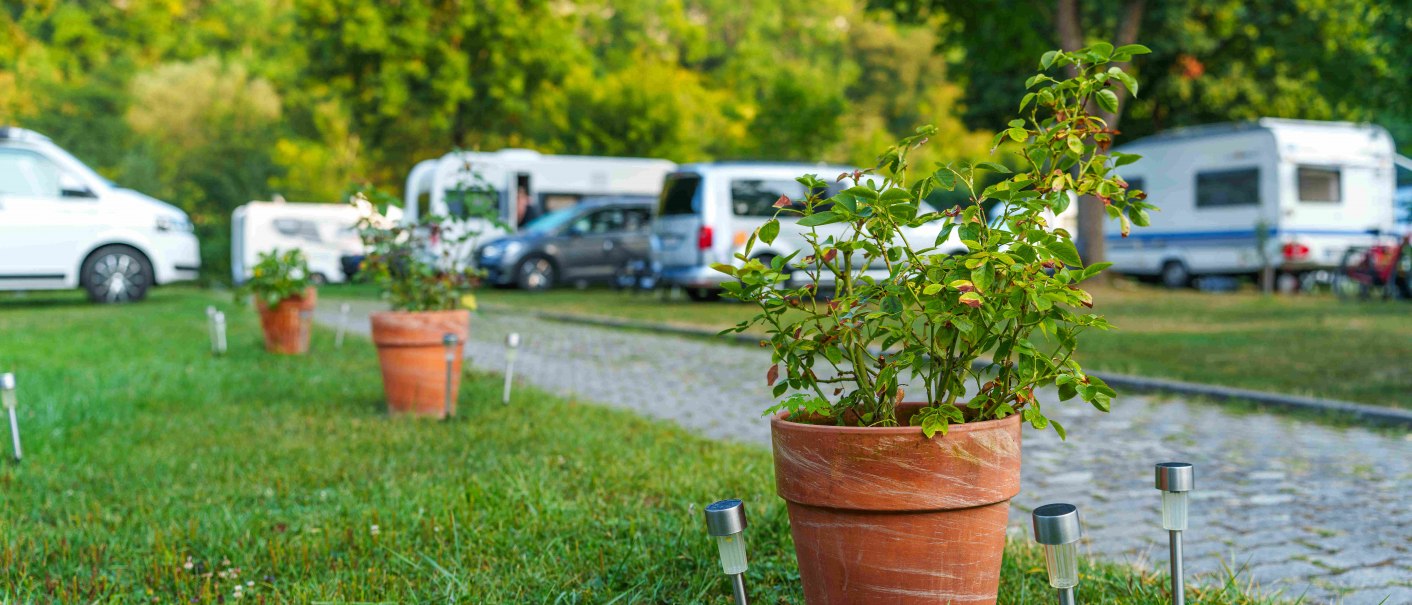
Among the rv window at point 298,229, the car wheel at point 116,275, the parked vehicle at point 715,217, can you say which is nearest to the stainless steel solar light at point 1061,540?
the parked vehicle at point 715,217

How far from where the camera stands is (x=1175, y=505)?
249 centimetres

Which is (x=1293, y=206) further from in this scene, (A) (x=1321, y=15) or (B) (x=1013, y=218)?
(B) (x=1013, y=218)

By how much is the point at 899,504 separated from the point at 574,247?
20.6 metres

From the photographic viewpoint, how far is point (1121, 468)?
5.32m

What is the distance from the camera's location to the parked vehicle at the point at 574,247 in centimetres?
2227

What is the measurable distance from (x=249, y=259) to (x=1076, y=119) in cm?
3059

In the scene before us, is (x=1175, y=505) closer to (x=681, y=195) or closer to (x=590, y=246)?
(x=681, y=195)

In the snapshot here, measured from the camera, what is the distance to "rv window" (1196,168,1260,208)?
2142cm

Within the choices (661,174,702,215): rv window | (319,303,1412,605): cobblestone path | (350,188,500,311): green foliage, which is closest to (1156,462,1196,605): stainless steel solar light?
(319,303,1412,605): cobblestone path

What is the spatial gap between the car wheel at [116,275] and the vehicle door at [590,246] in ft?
25.4

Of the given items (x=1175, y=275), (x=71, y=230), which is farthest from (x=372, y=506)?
(x=1175, y=275)

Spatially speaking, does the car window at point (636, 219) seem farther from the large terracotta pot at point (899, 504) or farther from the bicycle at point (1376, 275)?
the large terracotta pot at point (899, 504)

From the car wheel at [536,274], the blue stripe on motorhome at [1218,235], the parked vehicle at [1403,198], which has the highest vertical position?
the parked vehicle at [1403,198]

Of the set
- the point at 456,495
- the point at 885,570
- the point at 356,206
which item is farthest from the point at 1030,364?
the point at 356,206
